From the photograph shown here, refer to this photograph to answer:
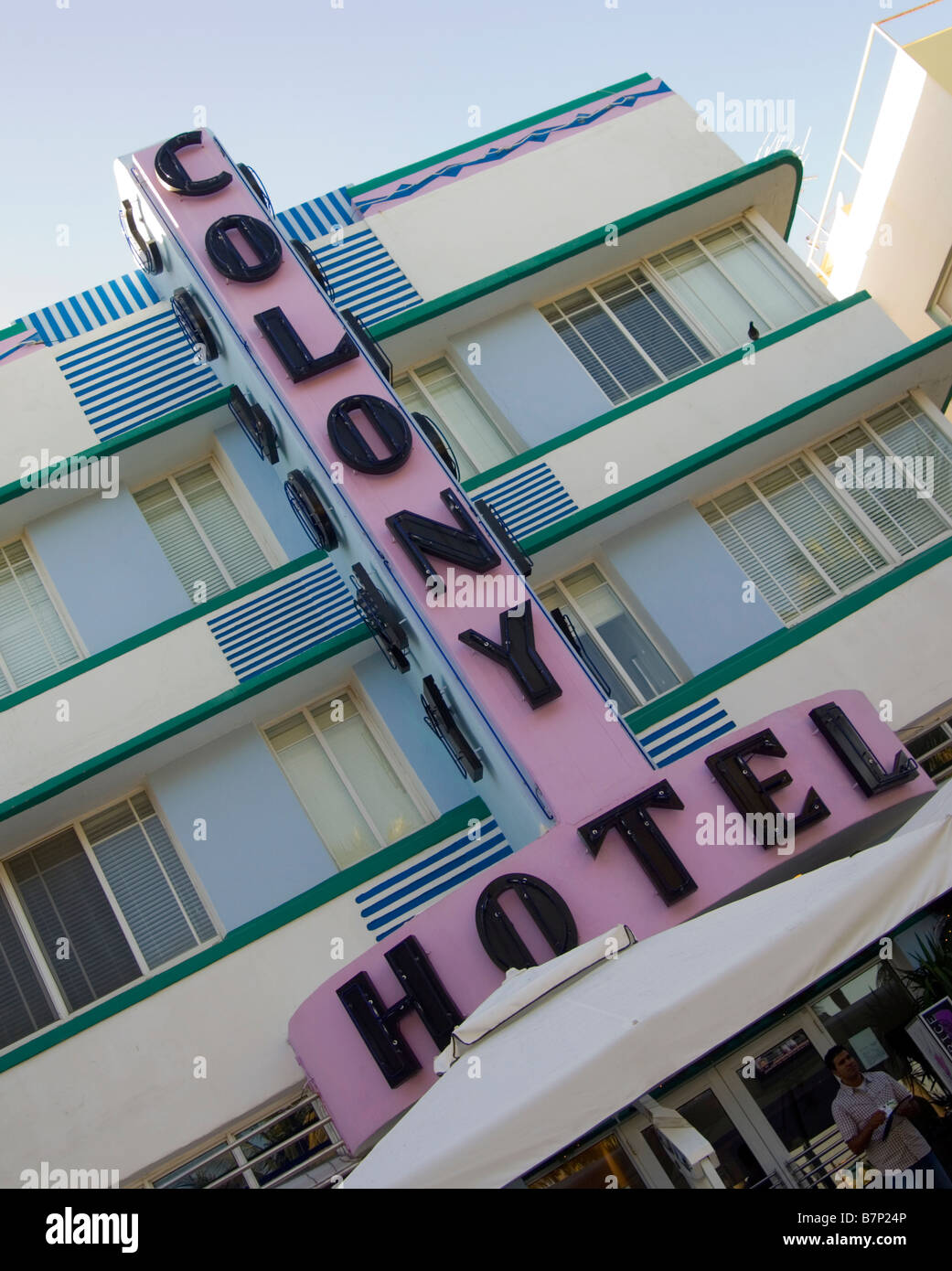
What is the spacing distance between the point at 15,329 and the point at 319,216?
14.7 feet

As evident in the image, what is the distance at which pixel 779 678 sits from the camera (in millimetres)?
12969

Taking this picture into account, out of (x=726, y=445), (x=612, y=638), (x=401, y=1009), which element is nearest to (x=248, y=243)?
(x=726, y=445)

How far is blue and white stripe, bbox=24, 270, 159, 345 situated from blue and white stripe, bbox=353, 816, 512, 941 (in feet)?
27.9

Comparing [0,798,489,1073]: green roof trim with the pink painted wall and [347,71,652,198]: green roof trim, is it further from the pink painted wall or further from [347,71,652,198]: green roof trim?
[347,71,652,198]: green roof trim

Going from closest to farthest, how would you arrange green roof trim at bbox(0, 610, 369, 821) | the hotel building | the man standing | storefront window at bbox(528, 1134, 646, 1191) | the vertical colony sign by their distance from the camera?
the man standing
storefront window at bbox(528, 1134, 646, 1191)
the hotel building
the vertical colony sign
green roof trim at bbox(0, 610, 369, 821)

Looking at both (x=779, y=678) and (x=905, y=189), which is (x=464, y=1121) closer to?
(x=779, y=678)

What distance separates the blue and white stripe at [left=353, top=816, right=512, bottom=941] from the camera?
11.9m

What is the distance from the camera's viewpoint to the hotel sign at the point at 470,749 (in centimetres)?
1006

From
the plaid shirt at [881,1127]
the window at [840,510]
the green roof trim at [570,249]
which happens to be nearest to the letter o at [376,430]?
the green roof trim at [570,249]

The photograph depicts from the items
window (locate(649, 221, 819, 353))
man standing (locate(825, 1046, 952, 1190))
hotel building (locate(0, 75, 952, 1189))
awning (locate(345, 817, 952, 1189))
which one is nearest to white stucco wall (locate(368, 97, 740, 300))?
hotel building (locate(0, 75, 952, 1189))

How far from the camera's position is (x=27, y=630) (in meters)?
14.1

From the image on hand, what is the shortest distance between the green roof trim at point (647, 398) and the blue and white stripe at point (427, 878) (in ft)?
14.5

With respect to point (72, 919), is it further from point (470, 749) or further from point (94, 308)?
point (94, 308)
